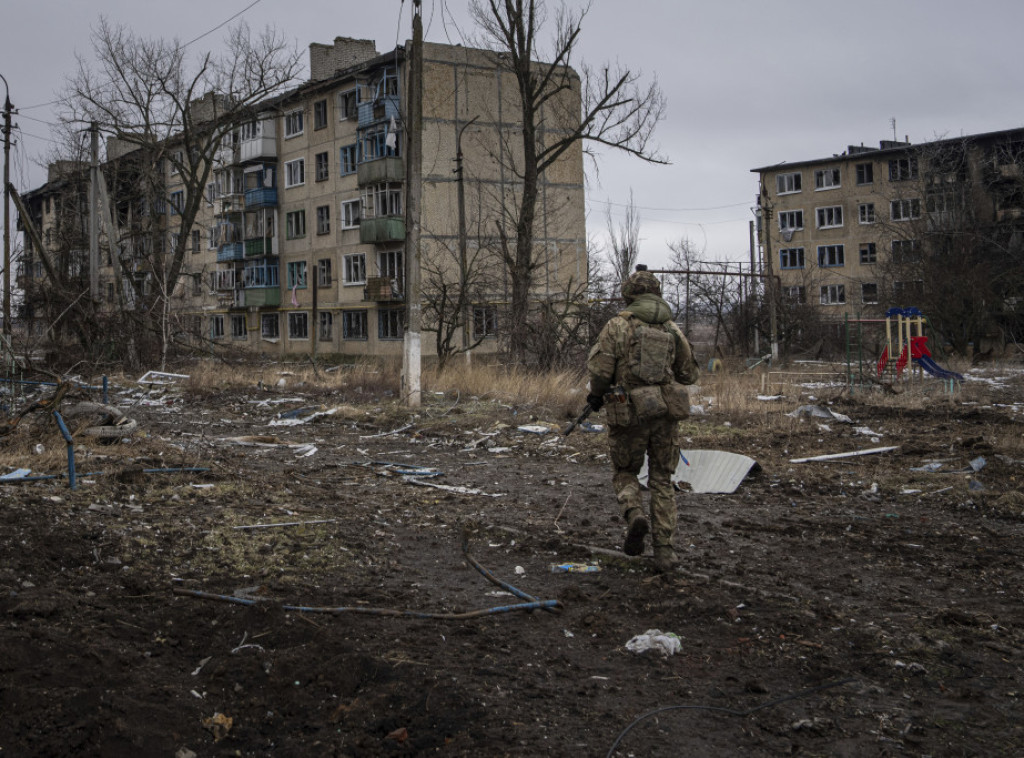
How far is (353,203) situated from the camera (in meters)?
41.7

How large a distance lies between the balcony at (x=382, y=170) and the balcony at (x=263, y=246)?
9.24m

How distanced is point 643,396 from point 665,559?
1035 mm

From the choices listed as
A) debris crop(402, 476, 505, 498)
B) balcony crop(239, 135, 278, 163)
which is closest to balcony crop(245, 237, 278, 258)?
balcony crop(239, 135, 278, 163)

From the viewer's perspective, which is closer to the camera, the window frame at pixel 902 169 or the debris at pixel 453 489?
the debris at pixel 453 489

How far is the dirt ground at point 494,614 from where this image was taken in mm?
3344

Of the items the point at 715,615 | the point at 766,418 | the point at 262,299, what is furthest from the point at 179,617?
the point at 262,299

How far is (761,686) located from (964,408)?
12686mm

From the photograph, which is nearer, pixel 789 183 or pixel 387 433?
pixel 387 433

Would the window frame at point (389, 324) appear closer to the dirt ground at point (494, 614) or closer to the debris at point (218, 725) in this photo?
the dirt ground at point (494, 614)

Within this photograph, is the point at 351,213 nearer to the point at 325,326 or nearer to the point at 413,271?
the point at 325,326

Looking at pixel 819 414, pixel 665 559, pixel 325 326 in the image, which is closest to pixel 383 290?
pixel 325 326

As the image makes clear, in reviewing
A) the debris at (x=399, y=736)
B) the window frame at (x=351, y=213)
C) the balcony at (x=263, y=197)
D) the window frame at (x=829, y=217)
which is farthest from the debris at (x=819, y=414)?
the window frame at (x=829, y=217)

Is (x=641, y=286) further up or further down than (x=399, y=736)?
further up

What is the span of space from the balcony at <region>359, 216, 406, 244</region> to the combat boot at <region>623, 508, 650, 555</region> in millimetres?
33307
